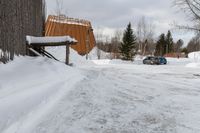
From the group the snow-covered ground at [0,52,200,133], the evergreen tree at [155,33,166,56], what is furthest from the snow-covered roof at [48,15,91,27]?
the evergreen tree at [155,33,166,56]

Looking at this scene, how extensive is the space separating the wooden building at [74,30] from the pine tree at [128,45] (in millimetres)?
12261

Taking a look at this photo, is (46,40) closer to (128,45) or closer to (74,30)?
(74,30)

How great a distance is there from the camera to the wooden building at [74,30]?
40178 mm

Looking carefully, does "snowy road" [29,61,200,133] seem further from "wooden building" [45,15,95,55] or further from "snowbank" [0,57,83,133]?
"wooden building" [45,15,95,55]

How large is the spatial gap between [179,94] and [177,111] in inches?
107

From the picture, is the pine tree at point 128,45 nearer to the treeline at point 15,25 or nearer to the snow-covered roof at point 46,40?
the snow-covered roof at point 46,40

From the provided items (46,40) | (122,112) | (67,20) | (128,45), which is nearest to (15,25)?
(46,40)

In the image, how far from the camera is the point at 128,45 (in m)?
60.5

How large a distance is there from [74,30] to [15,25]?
109 feet

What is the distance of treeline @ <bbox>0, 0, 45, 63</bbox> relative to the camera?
926 centimetres

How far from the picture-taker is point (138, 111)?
738cm

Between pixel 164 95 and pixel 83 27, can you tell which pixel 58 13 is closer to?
pixel 83 27

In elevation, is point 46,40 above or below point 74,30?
below

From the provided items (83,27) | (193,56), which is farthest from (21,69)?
(193,56)
